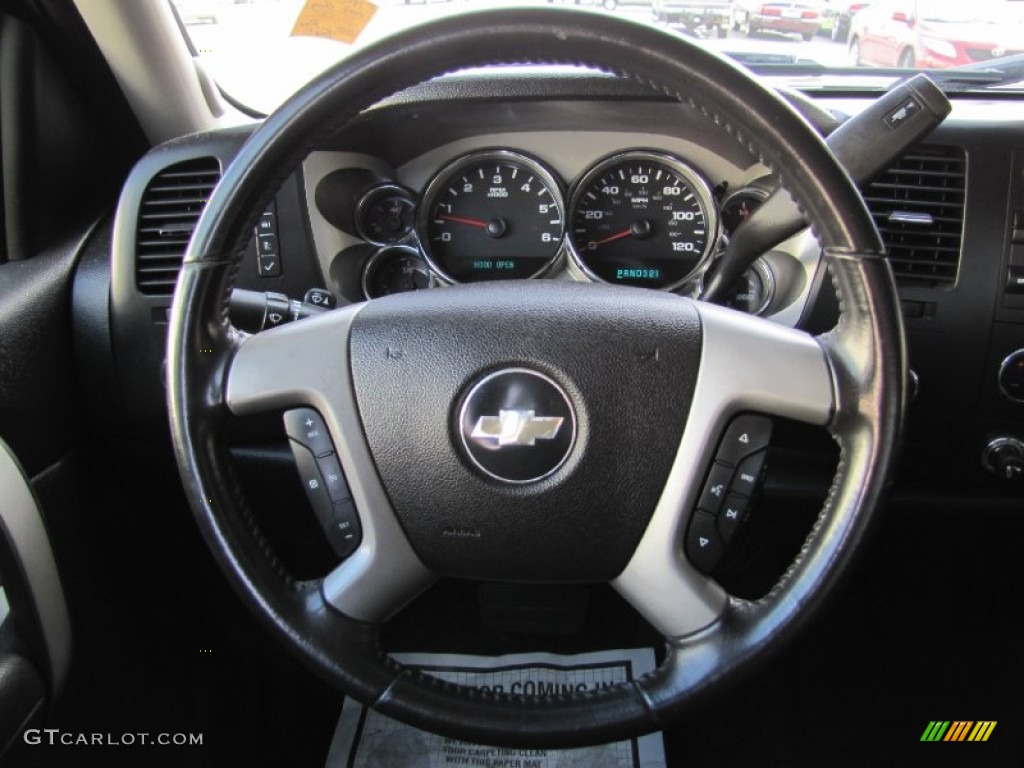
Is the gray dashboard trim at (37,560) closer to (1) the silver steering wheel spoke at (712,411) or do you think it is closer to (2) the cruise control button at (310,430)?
(2) the cruise control button at (310,430)

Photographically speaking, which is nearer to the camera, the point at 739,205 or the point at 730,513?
the point at 730,513

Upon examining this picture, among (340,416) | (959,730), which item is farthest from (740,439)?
(959,730)

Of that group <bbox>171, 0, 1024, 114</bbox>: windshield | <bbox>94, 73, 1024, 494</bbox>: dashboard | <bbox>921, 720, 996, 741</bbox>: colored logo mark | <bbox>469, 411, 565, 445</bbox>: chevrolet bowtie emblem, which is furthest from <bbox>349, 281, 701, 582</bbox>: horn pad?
<bbox>921, 720, 996, 741</bbox>: colored logo mark

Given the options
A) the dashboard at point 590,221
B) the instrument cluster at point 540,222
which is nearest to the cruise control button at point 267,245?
the dashboard at point 590,221

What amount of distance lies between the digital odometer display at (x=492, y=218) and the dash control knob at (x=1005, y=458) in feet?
2.45

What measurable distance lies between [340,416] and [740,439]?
0.41m

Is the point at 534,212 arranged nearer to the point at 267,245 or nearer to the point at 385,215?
the point at 385,215

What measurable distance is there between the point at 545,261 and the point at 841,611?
85 centimetres

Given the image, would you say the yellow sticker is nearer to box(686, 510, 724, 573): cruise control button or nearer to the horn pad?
the horn pad

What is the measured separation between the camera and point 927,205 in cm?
136

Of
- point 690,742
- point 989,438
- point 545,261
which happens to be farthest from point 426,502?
point 690,742

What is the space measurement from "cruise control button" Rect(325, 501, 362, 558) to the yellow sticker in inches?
34.1

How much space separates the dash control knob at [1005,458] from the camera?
1.38m

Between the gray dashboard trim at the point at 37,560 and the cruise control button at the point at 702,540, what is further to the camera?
the gray dashboard trim at the point at 37,560
